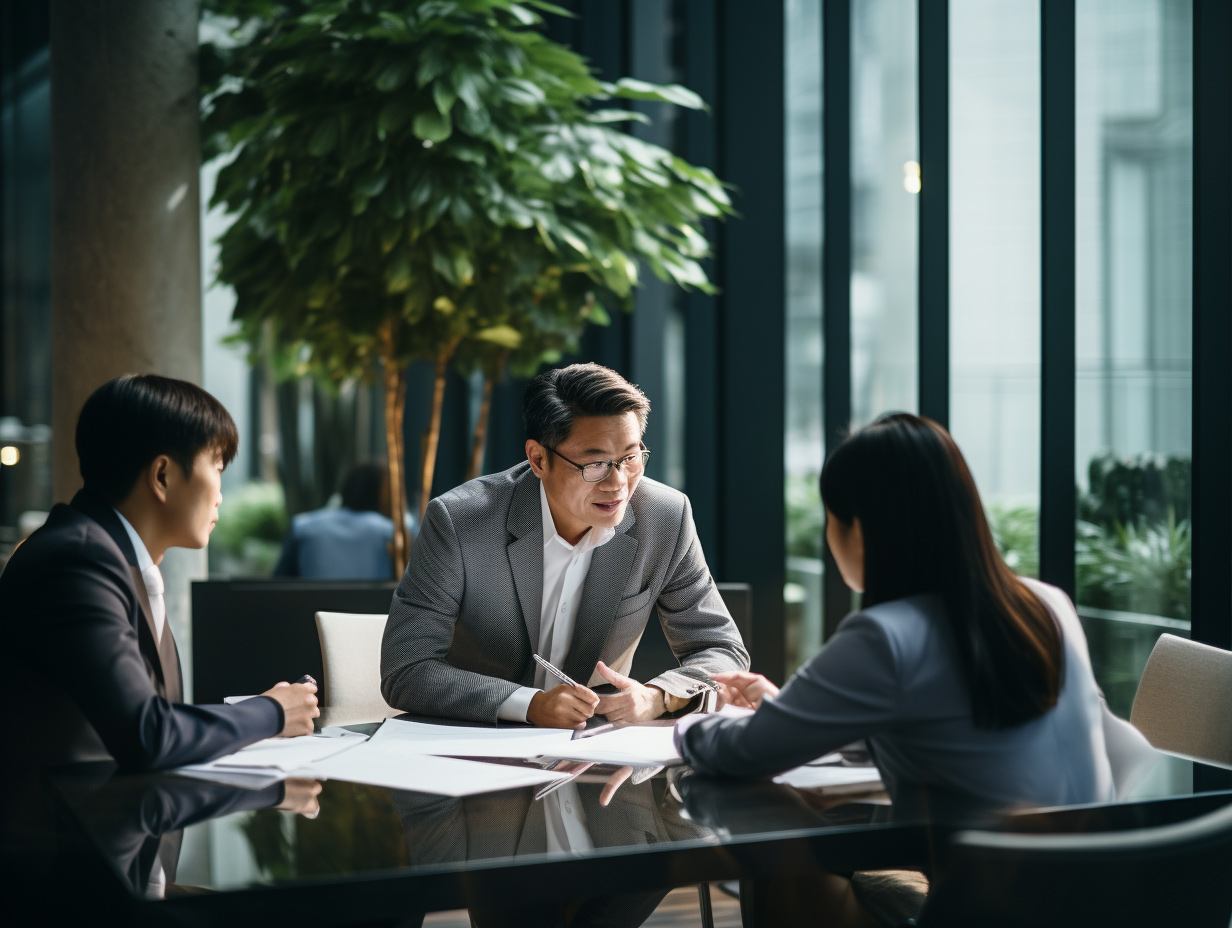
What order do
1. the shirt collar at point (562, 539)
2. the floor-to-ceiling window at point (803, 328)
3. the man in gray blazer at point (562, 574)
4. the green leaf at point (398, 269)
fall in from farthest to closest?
1. the floor-to-ceiling window at point (803, 328)
2. the green leaf at point (398, 269)
3. the shirt collar at point (562, 539)
4. the man in gray blazer at point (562, 574)

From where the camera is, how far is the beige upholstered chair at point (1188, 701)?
2016 millimetres

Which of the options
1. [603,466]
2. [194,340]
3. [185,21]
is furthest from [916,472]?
[185,21]

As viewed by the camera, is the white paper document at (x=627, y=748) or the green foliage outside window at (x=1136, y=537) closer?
the white paper document at (x=627, y=748)

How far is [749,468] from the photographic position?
12.9 ft

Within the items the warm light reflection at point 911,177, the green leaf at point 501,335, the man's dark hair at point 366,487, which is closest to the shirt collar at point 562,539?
the green leaf at point 501,335

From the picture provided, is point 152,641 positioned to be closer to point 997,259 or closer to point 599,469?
point 599,469

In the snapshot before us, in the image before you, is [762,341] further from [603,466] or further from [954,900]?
[954,900]

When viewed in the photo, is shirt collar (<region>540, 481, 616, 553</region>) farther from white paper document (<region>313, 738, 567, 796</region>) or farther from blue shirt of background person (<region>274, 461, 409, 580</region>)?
blue shirt of background person (<region>274, 461, 409, 580</region>)

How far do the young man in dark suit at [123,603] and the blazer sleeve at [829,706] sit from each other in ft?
2.46

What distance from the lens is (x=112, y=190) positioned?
3.58m

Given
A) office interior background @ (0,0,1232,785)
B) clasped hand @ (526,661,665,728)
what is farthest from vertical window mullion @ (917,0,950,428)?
clasped hand @ (526,661,665,728)

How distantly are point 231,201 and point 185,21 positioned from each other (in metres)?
0.79

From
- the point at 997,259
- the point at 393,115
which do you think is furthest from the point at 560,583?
the point at 997,259

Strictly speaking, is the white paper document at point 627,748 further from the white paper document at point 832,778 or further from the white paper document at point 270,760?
the white paper document at point 270,760
